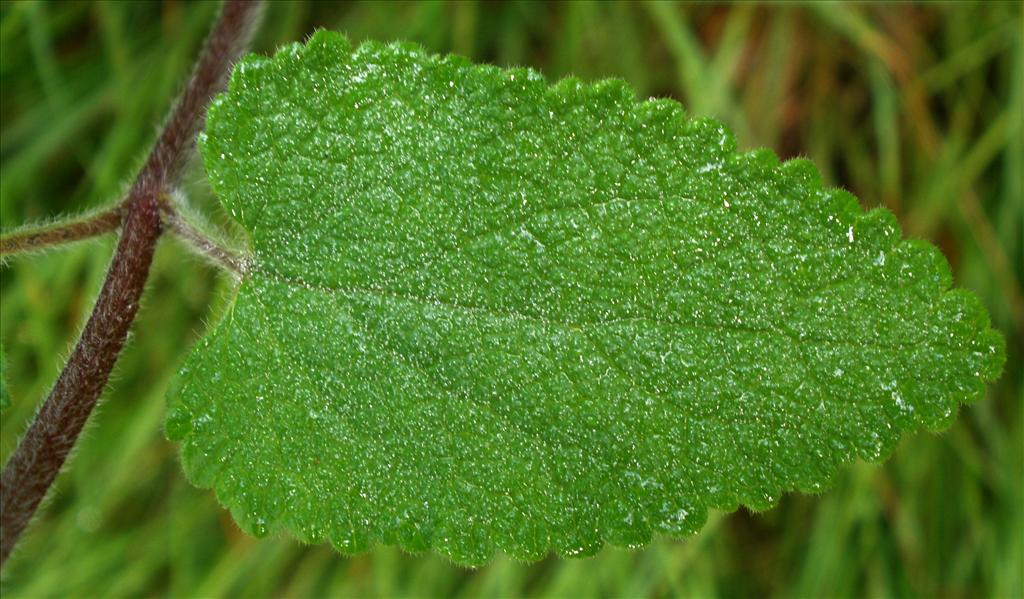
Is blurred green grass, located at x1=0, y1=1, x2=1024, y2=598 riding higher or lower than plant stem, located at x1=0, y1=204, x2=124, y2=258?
higher

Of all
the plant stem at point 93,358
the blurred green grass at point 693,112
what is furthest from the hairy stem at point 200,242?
the blurred green grass at point 693,112

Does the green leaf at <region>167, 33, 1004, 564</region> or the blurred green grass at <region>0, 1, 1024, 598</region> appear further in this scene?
the blurred green grass at <region>0, 1, 1024, 598</region>

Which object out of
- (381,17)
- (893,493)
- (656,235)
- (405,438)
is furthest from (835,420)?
(381,17)

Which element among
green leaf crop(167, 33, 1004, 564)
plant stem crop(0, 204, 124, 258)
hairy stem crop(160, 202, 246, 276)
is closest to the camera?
green leaf crop(167, 33, 1004, 564)

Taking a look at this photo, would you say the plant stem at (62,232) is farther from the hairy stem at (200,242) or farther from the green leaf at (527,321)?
the green leaf at (527,321)

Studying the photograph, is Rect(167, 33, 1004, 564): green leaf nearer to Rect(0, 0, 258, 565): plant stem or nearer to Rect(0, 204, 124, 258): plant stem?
Rect(0, 0, 258, 565): plant stem

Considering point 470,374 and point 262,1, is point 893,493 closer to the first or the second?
point 470,374

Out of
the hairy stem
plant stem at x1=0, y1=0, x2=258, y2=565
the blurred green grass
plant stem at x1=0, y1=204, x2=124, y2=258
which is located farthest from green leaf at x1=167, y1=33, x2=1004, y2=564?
the blurred green grass
